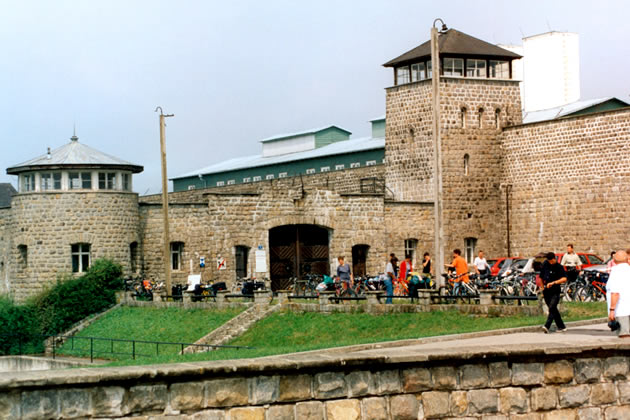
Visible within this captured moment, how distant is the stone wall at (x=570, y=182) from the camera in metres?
41.9

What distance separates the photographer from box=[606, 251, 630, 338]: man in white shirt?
15188 millimetres

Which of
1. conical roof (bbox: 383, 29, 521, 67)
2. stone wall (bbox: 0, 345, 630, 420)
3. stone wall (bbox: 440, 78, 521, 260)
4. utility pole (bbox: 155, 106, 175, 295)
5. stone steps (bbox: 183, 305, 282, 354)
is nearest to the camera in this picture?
stone wall (bbox: 0, 345, 630, 420)

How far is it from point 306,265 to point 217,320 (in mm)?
10697

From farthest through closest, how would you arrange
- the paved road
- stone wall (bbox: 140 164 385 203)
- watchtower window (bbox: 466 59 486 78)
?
stone wall (bbox: 140 164 385 203) < watchtower window (bbox: 466 59 486 78) < the paved road

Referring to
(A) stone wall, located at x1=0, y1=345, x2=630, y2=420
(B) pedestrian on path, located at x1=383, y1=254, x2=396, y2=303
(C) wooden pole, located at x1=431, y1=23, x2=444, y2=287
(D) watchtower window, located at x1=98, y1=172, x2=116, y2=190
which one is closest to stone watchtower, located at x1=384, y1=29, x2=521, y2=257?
(B) pedestrian on path, located at x1=383, y1=254, x2=396, y2=303

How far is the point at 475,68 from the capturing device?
46.8 metres

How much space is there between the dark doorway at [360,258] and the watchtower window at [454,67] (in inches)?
317

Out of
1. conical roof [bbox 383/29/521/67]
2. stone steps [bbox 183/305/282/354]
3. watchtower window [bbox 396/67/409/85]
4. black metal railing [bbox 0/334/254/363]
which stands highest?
conical roof [bbox 383/29/521/67]

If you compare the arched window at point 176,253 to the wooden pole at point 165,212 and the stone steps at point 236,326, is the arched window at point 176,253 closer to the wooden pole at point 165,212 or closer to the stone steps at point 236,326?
the wooden pole at point 165,212

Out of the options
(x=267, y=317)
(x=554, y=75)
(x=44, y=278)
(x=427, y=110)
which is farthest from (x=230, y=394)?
(x=554, y=75)

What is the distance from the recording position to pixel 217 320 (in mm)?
35688

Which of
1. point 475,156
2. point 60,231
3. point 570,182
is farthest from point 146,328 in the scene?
point 570,182

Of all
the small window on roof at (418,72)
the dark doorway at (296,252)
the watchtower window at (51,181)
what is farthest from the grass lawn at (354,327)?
the small window on roof at (418,72)

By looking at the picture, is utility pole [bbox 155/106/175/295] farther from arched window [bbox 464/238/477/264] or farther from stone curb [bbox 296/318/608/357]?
stone curb [bbox 296/318/608/357]
